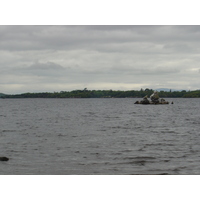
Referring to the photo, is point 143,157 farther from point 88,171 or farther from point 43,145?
point 43,145

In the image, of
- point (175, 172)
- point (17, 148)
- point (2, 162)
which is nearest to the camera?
point (175, 172)

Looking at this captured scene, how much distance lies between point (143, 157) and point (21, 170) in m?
10.2

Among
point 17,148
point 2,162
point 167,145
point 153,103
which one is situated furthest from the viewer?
point 153,103

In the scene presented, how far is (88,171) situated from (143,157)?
256 inches

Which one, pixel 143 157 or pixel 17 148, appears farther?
pixel 17 148

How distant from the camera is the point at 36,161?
24.1 m

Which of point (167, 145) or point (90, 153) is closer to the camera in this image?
point (90, 153)

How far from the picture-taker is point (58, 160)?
2442cm

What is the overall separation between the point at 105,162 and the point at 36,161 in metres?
5.45

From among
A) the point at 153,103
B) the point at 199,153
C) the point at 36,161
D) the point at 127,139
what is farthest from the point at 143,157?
the point at 153,103

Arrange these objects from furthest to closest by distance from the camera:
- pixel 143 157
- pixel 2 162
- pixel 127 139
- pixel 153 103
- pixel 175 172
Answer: pixel 153 103 < pixel 127 139 < pixel 143 157 < pixel 2 162 < pixel 175 172

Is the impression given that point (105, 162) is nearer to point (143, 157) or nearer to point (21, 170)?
point (143, 157)

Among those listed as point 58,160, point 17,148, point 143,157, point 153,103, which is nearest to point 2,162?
point 58,160

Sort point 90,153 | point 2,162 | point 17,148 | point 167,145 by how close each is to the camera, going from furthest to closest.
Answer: point 167,145
point 17,148
point 90,153
point 2,162
